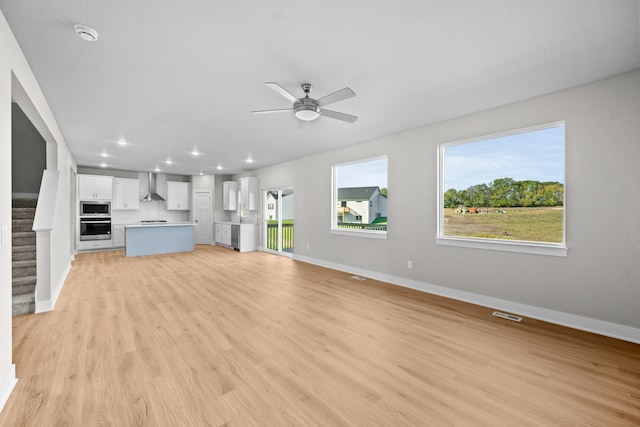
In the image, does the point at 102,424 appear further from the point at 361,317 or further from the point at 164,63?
A: the point at 164,63

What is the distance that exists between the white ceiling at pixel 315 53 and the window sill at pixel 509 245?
1.77 m

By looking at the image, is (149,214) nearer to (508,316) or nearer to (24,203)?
(24,203)

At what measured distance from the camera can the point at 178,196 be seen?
390 inches

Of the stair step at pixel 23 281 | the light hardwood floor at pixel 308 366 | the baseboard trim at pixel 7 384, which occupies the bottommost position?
the light hardwood floor at pixel 308 366

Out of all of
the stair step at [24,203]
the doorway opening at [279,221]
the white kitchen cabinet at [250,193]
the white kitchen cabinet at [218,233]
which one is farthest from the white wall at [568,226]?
the white kitchen cabinet at [218,233]

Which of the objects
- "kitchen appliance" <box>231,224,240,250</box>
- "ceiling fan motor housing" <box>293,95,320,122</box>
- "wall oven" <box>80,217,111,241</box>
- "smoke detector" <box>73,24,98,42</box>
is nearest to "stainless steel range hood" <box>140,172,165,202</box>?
"wall oven" <box>80,217,111,241</box>

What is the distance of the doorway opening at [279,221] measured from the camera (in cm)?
809

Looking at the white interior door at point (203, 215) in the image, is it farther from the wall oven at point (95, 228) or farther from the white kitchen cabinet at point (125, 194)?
the wall oven at point (95, 228)

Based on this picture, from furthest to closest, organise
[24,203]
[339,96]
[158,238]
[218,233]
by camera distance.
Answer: [218,233]
[158,238]
[24,203]
[339,96]

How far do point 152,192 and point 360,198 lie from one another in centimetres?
757

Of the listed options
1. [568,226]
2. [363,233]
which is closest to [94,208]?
[363,233]

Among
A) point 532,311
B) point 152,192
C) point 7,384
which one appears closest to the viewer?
point 7,384

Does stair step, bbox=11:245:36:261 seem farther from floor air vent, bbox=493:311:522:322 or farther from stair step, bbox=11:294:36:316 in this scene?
floor air vent, bbox=493:311:522:322

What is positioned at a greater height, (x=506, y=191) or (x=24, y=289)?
(x=506, y=191)
